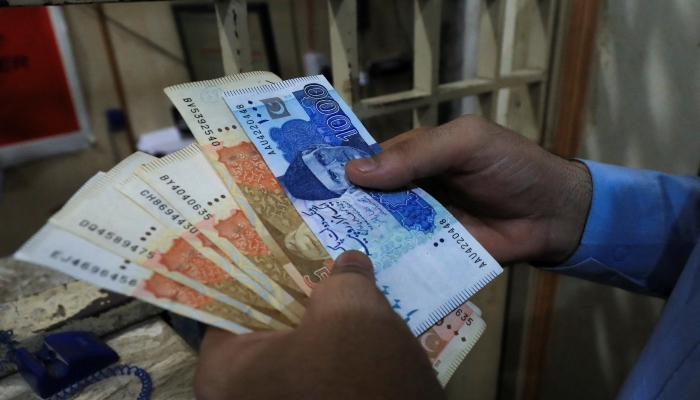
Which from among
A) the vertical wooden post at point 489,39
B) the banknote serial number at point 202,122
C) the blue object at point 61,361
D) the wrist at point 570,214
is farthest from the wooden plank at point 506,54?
the blue object at point 61,361

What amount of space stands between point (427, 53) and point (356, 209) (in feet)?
1.49

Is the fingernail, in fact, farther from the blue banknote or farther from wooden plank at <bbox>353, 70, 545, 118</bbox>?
wooden plank at <bbox>353, 70, 545, 118</bbox>

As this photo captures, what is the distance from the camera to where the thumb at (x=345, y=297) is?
370mm

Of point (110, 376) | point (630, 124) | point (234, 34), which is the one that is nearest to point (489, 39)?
point (630, 124)

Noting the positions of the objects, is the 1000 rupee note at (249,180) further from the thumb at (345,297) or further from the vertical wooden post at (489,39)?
the vertical wooden post at (489,39)

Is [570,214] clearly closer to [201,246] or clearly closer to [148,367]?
[201,246]

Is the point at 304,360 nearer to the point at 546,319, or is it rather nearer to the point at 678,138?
the point at 678,138

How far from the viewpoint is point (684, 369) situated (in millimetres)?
448

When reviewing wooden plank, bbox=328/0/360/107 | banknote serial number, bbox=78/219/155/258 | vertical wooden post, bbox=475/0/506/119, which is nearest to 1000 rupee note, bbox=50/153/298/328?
banknote serial number, bbox=78/219/155/258

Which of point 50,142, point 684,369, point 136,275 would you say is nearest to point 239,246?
point 136,275

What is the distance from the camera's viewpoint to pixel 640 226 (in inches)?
27.9

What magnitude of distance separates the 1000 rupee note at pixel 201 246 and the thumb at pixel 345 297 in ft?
0.24

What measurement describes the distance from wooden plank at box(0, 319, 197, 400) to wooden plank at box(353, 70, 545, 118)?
48 cm

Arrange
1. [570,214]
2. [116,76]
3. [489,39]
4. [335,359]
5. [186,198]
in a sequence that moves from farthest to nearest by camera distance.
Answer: [116,76] → [489,39] → [570,214] → [186,198] → [335,359]
